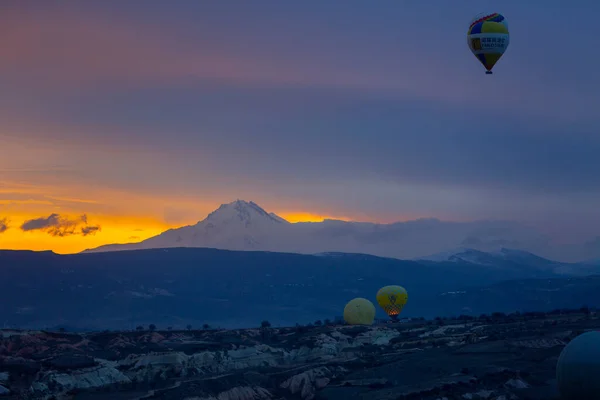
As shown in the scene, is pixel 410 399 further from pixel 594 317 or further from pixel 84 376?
pixel 594 317

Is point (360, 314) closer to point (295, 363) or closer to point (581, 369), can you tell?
point (295, 363)

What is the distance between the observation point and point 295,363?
125938 millimetres

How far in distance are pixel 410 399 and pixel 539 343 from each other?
3193 centimetres

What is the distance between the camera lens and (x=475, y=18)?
11294 cm

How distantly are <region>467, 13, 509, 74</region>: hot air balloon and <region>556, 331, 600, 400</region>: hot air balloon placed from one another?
42.1 metres

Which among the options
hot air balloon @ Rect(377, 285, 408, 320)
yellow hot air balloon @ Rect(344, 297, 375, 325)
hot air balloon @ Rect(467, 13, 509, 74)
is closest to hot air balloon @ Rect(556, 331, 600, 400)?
hot air balloon @ Rect(467, 13, 509, 74)

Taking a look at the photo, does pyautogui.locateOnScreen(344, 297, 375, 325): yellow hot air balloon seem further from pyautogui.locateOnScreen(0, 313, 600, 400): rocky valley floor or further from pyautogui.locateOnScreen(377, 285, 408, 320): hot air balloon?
pyautogui.locateOnScreen(0, 313, 600, 400): rocky valley floor

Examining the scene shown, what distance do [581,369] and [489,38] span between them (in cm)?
4685

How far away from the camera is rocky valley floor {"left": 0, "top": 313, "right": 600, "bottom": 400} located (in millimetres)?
97125

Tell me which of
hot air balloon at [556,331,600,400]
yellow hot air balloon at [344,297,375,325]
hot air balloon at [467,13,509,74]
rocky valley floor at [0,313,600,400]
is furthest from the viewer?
yellow hot air balloon at [344,297,375,325]

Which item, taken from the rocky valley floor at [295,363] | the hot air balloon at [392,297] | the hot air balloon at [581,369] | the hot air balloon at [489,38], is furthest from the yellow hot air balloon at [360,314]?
the hot air balloon at [581,369]

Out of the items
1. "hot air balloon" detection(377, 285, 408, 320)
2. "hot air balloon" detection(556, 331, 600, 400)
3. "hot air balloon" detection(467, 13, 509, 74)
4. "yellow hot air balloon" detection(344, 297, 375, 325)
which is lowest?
"hot air balloon" detection(556, 331, 600, 400)

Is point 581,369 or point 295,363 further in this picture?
point 295,363

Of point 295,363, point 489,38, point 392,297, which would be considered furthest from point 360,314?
point 489,38
